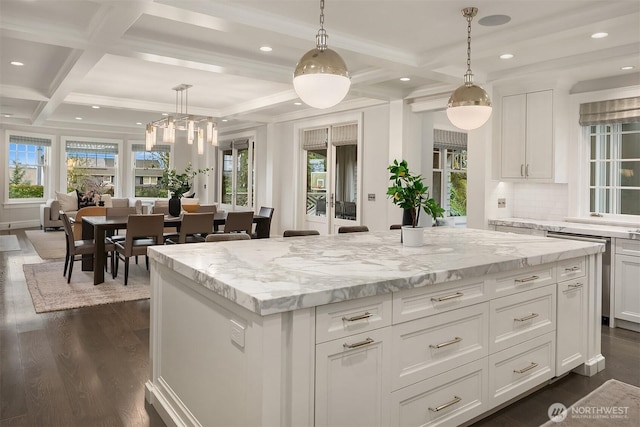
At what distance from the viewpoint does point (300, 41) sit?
390cm

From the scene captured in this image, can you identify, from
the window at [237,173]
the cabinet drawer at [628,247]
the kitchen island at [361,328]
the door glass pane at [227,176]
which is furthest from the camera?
the door glass pane at [227,176]

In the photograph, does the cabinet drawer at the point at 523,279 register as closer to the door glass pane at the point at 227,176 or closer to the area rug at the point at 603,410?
the area rug at the point at 603,410

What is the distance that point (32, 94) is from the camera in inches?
268

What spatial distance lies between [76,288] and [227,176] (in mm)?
6359

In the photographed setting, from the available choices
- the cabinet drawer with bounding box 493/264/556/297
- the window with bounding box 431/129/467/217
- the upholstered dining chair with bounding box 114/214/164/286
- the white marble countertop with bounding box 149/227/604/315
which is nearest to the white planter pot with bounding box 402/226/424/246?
the white marble countertop with bounding box 149/227/604/315

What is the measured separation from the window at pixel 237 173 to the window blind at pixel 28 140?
4285 millimetres

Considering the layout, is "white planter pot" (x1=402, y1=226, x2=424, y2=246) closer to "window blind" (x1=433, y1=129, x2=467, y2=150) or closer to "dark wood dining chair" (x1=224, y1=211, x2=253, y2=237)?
"dark wood dining chair" (x1=224, y1=211, x2=253, y2=237)

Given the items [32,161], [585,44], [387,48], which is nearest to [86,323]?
[387,48]

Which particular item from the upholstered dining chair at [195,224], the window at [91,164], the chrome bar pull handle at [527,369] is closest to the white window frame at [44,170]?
the window at [91,164]

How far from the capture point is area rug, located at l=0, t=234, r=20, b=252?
25.2 feet

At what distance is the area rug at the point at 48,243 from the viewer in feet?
23.7

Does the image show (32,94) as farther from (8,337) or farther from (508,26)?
(508,26)

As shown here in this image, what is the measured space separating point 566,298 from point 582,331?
35cm

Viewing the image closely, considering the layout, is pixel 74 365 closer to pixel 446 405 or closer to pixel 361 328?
pixel 361 328
